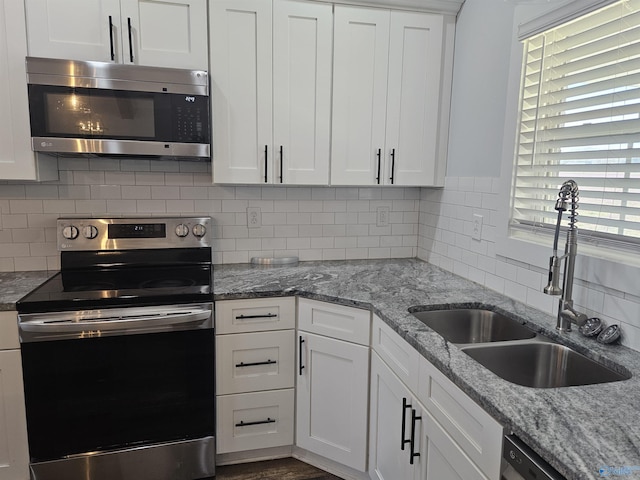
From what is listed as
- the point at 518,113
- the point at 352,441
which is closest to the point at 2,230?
the point at 352,441

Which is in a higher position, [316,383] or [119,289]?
[119,289]

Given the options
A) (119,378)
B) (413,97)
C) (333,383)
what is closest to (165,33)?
(413,97)

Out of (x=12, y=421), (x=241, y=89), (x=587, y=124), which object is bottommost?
(x=12, y=421)

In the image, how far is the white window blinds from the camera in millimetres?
1350

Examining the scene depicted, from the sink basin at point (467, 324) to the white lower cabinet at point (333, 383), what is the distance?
0.88 feet

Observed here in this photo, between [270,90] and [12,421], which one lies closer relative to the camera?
[12,421]

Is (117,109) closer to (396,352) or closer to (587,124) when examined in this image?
(396,352)

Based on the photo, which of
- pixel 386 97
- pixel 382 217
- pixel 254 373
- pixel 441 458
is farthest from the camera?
pixel 382 217

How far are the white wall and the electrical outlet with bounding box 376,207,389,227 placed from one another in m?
0.29

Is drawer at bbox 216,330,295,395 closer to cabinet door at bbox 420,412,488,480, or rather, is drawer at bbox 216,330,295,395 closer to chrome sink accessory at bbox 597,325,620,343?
cabinet door at bbox 420,412,488,480

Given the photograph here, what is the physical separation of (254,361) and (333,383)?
38cm

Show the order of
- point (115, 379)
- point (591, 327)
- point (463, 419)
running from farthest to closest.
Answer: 1. point (115, 379)
2. point (591, 327)
3. point (463, 419)

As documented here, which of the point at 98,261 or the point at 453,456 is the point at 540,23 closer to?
the point at 453,456

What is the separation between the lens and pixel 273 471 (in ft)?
6.94
